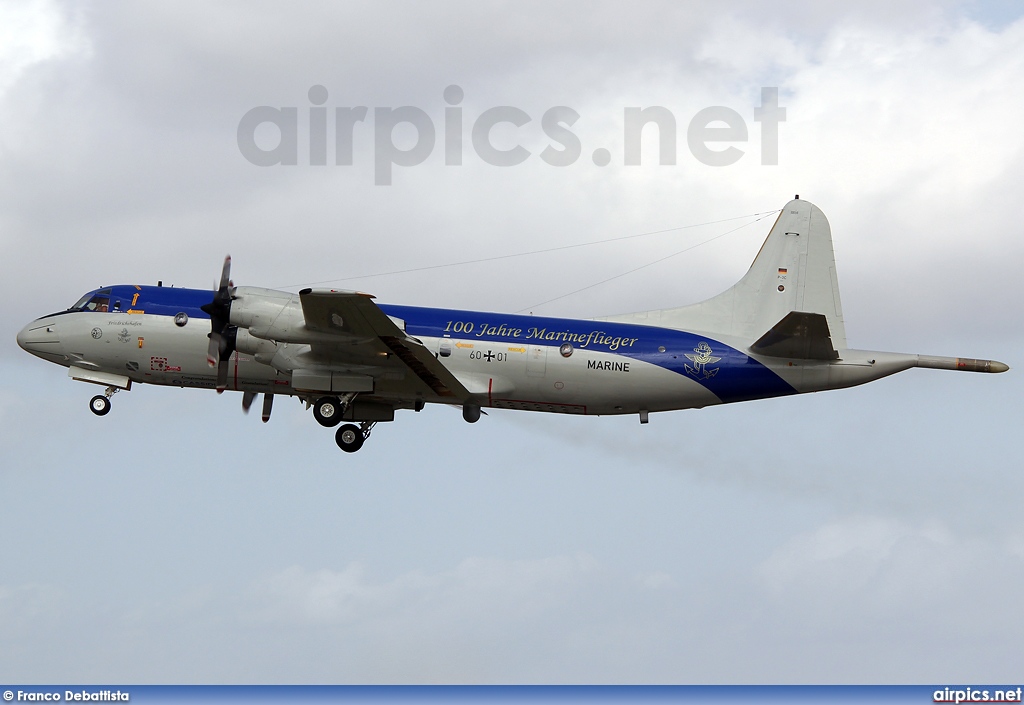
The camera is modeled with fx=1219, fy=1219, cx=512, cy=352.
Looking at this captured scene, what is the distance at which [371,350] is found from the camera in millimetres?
28141

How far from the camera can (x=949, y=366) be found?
27.4m

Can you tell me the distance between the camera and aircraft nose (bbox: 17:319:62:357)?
30516mm

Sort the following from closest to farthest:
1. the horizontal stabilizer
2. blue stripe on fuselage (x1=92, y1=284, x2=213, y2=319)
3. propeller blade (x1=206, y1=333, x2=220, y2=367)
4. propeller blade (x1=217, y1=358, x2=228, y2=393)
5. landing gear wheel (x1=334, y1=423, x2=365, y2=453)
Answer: the horizontal stabilizer, propeller blade (x1=206, y1=333, x2=220, y2=367), propeller blade (x1=217, y1=358, x2=228, y2=393), blue stripe on fuselage (x1=92, y1=284, x2=213, y2=319), landing gear wheel (x1=334, y1=423, x2=365, y2=453)

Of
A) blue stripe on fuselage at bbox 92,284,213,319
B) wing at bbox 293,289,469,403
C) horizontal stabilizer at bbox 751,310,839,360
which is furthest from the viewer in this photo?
blue stripe on fuselage at bbox 92,284,213,319

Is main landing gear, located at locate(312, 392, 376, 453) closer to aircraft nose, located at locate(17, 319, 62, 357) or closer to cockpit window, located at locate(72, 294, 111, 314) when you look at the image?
cockpit window, located at locate(72, 294, 111, 314)

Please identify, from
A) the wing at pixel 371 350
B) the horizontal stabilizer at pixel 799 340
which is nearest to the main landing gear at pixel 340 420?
the wing at pixel 371 350

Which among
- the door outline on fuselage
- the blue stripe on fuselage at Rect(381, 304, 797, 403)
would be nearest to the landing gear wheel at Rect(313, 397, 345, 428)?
the blue stripe on fuselage at Rect(381, 304, 797, 403)

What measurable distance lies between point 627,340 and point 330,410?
7435mm

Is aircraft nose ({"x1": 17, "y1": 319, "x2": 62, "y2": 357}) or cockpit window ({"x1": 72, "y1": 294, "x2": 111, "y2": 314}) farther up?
cockpit window ({"x1": 72, "y1": 294, "x2": 111, "y2": 314})

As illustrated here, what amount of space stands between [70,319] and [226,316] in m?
5.35

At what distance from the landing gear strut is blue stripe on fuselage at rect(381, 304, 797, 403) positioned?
2.94 meters

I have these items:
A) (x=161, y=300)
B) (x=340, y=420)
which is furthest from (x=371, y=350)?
(x=161, y=300)

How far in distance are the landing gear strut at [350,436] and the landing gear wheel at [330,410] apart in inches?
16.9

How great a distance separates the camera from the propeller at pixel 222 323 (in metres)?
27.6
